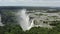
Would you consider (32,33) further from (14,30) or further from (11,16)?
A: (11,16)

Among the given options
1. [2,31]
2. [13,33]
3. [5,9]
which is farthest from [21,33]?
[5,9]

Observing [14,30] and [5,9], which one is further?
[5,9]

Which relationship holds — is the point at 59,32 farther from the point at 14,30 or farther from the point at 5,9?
the point at 5,9

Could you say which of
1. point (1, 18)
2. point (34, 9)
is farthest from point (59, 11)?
point (1, 18)

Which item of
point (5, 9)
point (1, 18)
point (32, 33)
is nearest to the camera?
point (32, 33)

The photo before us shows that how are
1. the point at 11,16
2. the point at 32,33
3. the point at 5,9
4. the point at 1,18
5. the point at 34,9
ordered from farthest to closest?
the point at 34,9, the point at 5,9, the point at 11,16, the point at 1,18, the point at 32,33

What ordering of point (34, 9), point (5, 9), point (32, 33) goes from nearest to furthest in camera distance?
1. point (32, 33)
2. point (5, 9)
3. point (34, 9)

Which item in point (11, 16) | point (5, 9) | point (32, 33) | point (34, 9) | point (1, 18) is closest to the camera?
point (32, 33)

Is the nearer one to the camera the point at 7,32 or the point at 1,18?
the point at 7,32
